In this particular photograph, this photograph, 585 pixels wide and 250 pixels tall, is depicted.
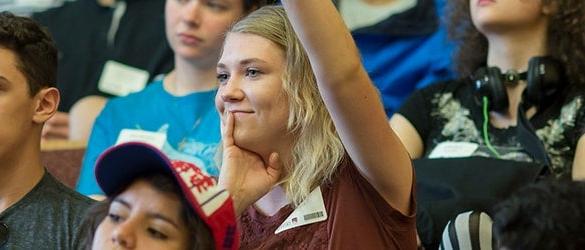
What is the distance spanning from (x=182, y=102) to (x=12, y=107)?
0.76 m

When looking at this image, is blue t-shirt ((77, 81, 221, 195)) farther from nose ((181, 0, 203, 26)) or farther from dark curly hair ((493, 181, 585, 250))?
dark curly hair ((493, 181, 585, 250))

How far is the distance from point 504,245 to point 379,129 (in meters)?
0.35

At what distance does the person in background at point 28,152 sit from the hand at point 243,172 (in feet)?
1.04

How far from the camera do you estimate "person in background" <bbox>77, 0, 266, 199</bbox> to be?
2.66 meters

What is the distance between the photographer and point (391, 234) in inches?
70.6

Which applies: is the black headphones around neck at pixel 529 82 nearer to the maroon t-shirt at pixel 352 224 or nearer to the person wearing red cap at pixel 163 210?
the maroon t-shirt at pixel 352 224

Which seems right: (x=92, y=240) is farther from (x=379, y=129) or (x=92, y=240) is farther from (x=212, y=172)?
(x=212, y=172)

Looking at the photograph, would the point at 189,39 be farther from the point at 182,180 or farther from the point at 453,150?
the point at 182,180

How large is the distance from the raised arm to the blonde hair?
95 mm

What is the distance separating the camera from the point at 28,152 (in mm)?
2076

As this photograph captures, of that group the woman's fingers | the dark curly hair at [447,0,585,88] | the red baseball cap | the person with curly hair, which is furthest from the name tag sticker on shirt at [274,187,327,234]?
the dark curly hair at [447,0,585,88]

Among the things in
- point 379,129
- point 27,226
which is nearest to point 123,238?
point 379,129

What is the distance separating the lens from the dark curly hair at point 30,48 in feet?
6.80

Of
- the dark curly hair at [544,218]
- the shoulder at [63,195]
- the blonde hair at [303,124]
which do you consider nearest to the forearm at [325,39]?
the blonde hair at [303,124]
